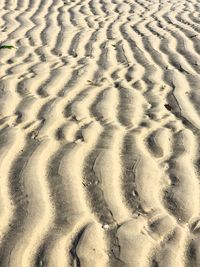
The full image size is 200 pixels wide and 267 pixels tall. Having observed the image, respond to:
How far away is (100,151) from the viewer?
10.7 feet

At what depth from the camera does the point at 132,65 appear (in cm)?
516

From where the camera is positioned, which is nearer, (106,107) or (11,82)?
(106,107)

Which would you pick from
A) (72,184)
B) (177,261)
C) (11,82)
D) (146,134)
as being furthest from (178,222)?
(11,82)

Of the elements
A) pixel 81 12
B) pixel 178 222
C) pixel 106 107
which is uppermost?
pixel 178 222

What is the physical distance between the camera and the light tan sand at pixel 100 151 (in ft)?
7.99

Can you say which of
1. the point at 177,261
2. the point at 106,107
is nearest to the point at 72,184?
the point at 177,261

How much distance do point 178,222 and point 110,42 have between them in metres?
3.78

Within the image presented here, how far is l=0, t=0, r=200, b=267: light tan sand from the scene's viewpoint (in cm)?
244

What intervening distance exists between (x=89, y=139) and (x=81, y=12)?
469 centimetres

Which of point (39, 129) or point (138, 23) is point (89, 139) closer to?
point (39, 129)

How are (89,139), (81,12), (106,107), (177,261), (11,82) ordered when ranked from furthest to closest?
1. (81,12)
2. (11,82)
3. (106,107)
4. (89,139)
5. (177,261)

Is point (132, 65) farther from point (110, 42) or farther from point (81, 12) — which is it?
point (81, 12)

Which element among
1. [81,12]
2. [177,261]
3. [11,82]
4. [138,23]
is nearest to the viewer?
[177,261]

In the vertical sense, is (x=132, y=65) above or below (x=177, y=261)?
below
